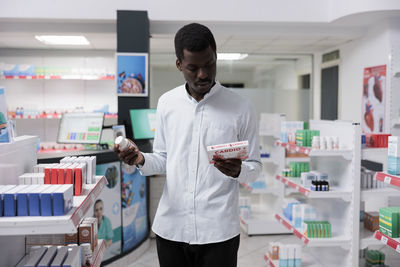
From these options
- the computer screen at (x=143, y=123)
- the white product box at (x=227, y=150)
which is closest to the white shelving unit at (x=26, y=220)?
the white product box at (x=227, y=150)

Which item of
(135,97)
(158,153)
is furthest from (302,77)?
(158,153)

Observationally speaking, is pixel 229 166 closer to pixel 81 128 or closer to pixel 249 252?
pixel 81 128

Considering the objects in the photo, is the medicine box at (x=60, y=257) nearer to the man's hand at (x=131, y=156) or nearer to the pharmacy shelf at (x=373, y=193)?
the man's hand at (x=131, y=156)

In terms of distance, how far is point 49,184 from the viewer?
1711 mm

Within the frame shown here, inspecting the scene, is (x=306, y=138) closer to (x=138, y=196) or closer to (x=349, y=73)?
(x=138, y=196)

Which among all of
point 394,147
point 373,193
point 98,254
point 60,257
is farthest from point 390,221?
point 60,257

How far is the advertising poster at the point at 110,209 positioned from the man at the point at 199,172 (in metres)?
2.13

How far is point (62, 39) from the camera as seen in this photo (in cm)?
676

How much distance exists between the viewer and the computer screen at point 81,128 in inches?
155

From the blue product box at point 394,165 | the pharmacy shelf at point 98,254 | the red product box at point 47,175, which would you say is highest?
the red product box at point 47,175

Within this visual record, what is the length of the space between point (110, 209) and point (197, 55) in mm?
2700

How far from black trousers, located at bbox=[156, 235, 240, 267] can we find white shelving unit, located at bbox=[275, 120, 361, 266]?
A: 6.53 ft

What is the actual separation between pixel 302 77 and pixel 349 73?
1836 millimetres

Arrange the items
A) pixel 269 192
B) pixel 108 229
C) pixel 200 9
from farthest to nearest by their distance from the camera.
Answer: pixel 200 9 → pixel 269 192 → pixel 108 229
